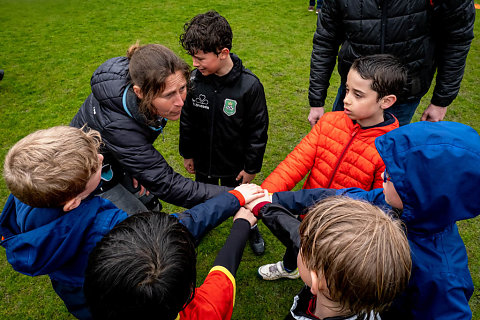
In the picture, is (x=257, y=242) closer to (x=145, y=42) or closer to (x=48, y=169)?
(x=48, y=169)

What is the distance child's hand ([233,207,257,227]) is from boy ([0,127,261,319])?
2.34ft

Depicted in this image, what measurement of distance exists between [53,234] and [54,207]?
0.13m

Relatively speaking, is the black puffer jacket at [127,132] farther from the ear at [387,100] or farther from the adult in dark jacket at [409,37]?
the adult in dark jacket at [409,37]

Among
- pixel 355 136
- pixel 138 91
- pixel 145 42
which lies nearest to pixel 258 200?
pixel 355 136

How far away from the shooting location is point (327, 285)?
1.28 metres

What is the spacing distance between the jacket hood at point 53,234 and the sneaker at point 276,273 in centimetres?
168

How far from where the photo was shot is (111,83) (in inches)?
79.0

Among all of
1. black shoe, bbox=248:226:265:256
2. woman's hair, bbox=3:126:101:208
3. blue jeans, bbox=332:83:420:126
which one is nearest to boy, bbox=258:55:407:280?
blue jeans, bbox=332:83:420:126

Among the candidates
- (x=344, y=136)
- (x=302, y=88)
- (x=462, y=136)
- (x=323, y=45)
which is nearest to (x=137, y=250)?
(x=462, y=136)

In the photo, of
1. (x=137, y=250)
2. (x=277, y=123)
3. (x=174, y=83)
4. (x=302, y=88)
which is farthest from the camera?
(x=302, y=88)

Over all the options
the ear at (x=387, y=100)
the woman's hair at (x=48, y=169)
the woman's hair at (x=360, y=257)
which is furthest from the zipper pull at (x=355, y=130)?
the woman's hair at (x=48, y=169)

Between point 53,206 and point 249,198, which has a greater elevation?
point 53,206

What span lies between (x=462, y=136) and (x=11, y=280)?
360 centimetres

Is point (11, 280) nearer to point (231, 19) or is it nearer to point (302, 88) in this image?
point (302, 88)
